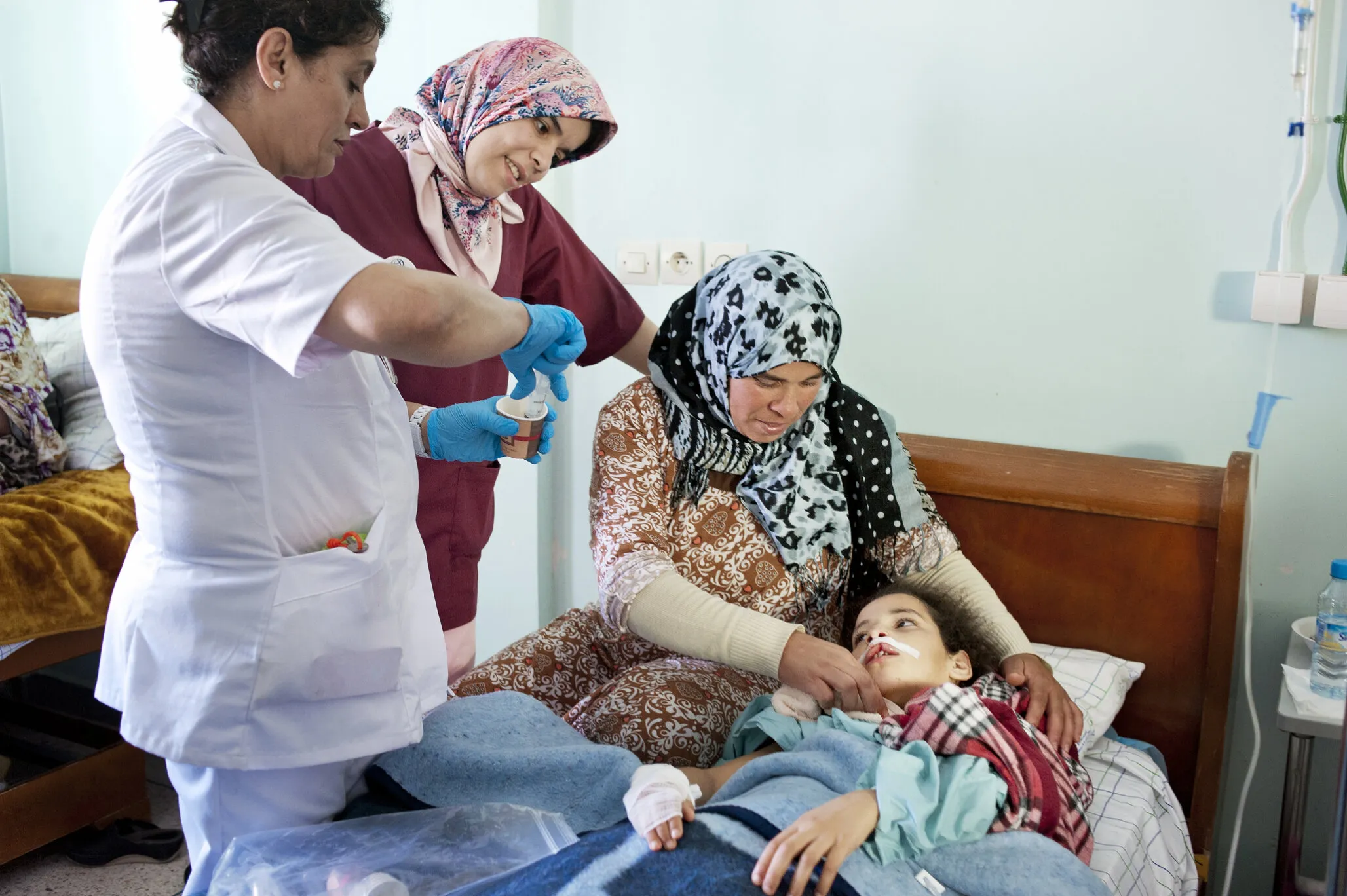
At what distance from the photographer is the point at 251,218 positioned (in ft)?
3.04

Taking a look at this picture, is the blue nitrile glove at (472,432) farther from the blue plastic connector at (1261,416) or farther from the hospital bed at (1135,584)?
the blue plastic connector at (1261,416)

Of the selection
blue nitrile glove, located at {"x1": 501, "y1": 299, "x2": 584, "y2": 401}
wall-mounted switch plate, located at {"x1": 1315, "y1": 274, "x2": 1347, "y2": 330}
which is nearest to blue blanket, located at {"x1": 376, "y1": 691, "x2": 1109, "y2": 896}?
blue nitrile glove, located at {"x1": 501, "y1": 299, "x2": 584, "y2": 401}

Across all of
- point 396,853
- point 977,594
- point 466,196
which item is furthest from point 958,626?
point 466,196

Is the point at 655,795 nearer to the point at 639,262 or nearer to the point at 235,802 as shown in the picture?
the point at 235,802

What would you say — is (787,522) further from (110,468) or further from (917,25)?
(110,468)

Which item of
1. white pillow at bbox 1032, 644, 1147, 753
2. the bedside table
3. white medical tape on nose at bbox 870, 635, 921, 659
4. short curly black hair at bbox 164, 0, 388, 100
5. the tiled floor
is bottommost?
the tiled floor

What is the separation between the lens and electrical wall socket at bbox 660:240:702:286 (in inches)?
92.7

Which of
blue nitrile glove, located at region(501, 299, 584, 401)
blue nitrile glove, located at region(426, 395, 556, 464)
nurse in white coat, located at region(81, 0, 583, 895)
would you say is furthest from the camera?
blue nitrile glove, located at region(426, 395, 556, 464)

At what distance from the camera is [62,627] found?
86.5 inches

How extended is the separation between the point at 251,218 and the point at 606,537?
0.84 m

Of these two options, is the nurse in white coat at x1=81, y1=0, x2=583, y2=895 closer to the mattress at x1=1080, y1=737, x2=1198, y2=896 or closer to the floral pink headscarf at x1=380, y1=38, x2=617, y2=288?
the floral pink headscarf at x1=380, y1=38, x2=617, y2=288

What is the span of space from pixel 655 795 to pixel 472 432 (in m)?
0.55

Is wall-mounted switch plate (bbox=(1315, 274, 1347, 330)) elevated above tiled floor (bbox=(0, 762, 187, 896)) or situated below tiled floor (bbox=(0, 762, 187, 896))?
above

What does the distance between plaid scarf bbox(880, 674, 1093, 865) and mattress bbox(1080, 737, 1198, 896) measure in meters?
0.08
